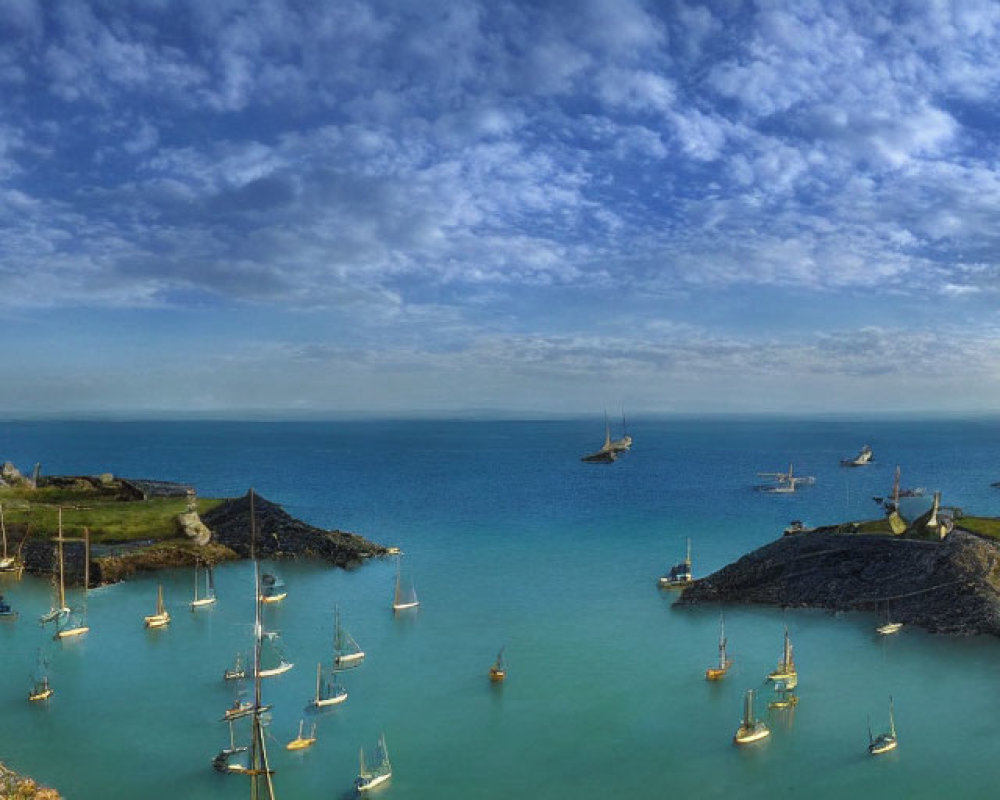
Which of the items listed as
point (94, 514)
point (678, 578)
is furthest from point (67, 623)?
point (678, 578)

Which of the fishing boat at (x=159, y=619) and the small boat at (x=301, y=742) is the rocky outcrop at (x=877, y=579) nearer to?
the small boat at (x=301, y=742)

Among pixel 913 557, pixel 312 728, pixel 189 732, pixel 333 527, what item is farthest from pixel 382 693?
pixel 333 527

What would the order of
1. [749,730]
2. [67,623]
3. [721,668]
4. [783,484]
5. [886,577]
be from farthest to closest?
1. [783,484]
2. [886,577]
3. [67,623]
4. [721,668]
5. [749,730]

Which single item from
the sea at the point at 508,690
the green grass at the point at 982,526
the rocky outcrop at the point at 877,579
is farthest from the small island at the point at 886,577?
the sea at the point at 508,690

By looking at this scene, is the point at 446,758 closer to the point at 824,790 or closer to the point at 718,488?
the point at 824,790

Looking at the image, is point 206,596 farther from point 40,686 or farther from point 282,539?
point 40,686

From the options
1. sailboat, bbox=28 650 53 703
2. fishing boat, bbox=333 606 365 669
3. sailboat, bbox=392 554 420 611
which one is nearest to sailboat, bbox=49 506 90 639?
sailboat, bbox=28 650 53 703
